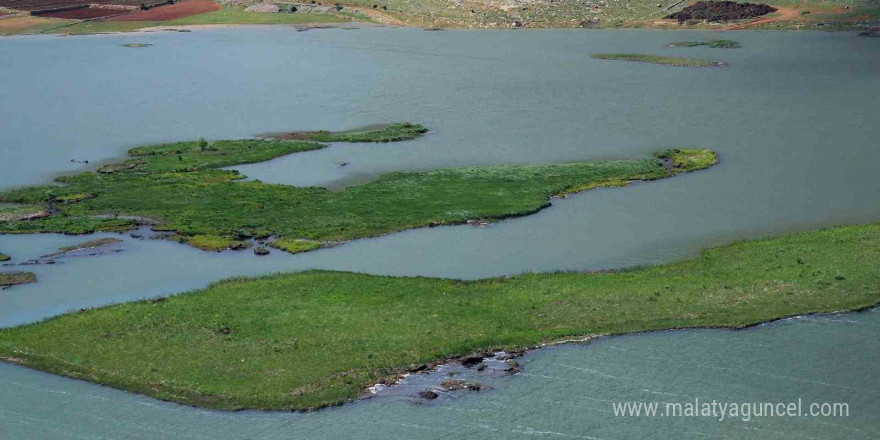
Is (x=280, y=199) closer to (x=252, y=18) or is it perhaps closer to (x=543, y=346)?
(x=543, y=346)

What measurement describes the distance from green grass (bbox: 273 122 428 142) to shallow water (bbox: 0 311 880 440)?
2729cm

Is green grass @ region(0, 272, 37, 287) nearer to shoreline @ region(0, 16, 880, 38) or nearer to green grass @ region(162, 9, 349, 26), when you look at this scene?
shoreline @ region(0, 16, 880, 38)

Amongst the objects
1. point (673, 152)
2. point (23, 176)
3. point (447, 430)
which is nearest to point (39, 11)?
point (23, 176)

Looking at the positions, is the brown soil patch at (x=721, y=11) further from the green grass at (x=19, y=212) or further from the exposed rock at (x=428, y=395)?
the exposed rock at (x=428, y=395)

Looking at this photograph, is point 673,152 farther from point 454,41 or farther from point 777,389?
point 454,41

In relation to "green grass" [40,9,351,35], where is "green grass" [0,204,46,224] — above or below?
below

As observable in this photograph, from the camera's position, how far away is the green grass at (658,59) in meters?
71.2

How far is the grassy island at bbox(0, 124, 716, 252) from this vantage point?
3803 centimetres

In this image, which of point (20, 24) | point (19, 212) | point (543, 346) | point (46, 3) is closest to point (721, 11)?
point (19, 212)

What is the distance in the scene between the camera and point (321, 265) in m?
34.0

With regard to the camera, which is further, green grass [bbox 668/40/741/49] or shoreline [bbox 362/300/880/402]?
green grass [bbox 668/40/741/49]

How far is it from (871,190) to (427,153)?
65.6 feet

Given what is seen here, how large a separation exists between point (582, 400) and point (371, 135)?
31.0 m

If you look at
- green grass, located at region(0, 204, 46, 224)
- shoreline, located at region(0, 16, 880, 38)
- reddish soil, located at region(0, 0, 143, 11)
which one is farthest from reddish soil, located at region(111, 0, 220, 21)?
green grass, located at region(0, 204, 46, 224)
